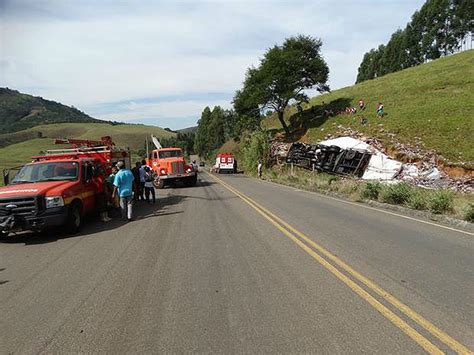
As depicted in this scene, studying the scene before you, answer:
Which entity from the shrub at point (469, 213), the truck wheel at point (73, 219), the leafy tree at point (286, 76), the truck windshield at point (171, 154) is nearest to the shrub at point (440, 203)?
the shrub at point (469, 213)

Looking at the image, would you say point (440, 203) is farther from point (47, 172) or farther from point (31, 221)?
point (47, 172)

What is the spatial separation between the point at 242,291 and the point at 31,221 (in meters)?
6.58

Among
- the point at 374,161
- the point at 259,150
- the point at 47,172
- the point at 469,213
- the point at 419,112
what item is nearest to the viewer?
the point at 469,213

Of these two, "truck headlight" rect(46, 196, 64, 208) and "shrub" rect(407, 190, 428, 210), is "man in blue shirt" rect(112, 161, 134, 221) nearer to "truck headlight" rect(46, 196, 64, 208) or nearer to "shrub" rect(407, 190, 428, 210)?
"truck headlight" rect(46, 196, 64, 208)

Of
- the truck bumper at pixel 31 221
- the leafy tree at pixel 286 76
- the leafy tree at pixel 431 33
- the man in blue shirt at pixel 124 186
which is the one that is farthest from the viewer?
the leafy tree at pixel 431 33

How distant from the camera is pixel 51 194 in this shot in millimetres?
10656

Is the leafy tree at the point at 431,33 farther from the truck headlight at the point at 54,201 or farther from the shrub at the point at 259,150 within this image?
the truck headlight at the point at 54,201

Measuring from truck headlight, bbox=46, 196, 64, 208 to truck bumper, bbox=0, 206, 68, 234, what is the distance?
108 millimetres

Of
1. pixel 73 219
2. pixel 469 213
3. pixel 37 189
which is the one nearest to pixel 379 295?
pixel 469 213

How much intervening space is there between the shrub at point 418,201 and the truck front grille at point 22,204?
11.5 meters

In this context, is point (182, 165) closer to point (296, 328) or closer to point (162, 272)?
point (162, 272)

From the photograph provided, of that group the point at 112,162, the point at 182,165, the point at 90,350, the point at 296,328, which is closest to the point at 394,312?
the point at 296,328

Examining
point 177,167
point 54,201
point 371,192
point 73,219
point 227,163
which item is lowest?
point 227,163

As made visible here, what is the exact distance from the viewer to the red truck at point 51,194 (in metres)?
10.2
